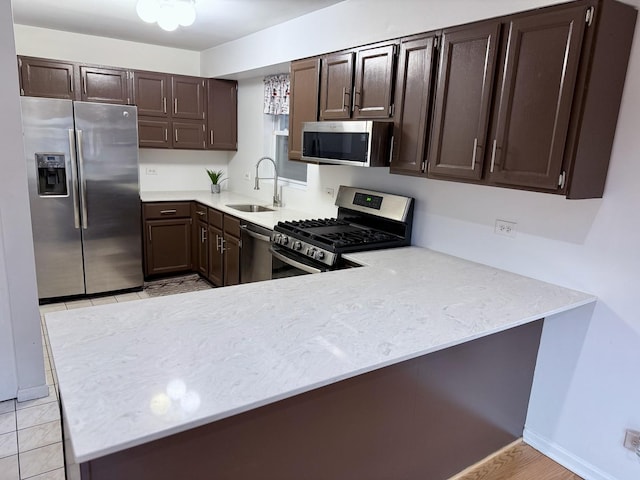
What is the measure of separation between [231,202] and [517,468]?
3372 millimetres

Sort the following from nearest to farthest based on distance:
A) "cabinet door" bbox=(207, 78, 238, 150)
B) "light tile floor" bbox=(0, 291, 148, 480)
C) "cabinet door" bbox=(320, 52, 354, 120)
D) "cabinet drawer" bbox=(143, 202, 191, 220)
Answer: "light tile floor" bbox=(0, 291, 148, 480) → "cabinet door" bbox=(320, 52, 354, 120) → "cabinet drawer" bbox=(143, 202, 191, 220) → "cabinet door" bbox=(207, 78, 238, 150)

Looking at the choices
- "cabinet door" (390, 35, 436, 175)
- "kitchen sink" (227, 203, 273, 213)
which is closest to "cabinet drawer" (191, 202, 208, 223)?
"kitchen sink" (227, 203, 273, 213)

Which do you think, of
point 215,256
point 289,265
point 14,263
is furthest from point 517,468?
point 215,256

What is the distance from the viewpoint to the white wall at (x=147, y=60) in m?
4.22

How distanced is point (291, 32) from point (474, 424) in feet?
10.2

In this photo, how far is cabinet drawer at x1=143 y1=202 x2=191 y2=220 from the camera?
14.3 feet

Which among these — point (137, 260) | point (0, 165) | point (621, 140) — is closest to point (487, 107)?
point (621, 140)

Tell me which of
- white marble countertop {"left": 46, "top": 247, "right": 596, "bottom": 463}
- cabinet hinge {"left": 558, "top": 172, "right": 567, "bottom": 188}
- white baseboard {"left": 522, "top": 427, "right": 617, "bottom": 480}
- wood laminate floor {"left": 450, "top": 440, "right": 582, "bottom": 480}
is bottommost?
wood laminate floor {"left": 450, "top": 440, "right": 582, "bottom": 480}

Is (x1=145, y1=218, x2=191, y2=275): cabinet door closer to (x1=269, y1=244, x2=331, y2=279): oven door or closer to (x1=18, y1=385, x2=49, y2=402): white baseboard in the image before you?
(x1=269, y1=244, x2=331, y2=279): oven door

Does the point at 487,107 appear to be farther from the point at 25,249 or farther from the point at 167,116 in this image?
the point at 167,116

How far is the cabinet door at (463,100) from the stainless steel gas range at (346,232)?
58cm

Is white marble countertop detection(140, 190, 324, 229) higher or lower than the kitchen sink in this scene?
higher

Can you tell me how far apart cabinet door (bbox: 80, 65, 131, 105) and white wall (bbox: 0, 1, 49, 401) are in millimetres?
2078

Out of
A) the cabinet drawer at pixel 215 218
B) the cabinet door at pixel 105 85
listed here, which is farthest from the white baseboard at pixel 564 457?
the cabinet door at pixel 105 85
